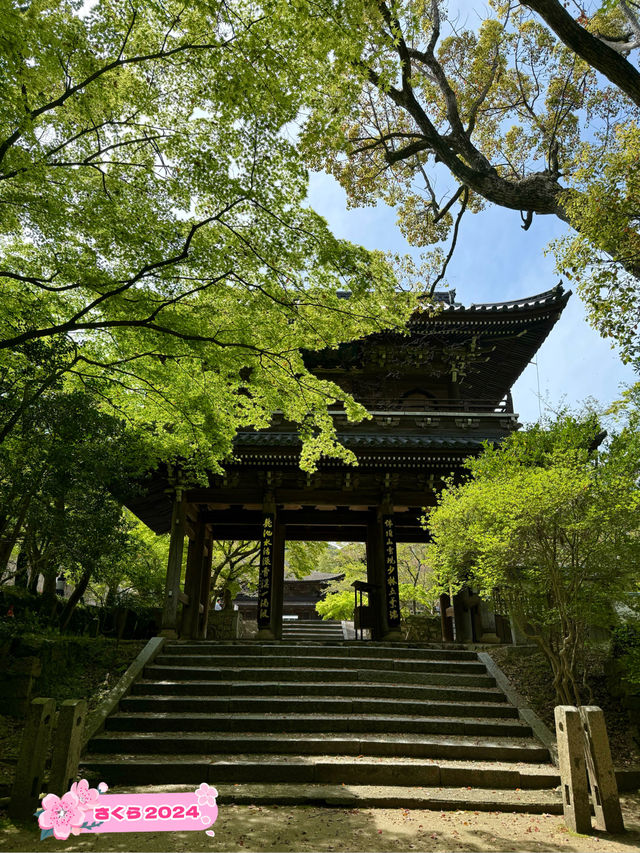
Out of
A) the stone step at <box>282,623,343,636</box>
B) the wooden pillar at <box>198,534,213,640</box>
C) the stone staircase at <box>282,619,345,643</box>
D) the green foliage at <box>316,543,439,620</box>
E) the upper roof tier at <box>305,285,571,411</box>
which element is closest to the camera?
the upper roof tier at <box>305,285,571,411</box>

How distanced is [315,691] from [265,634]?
3.44 m

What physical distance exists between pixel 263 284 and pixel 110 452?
384cm

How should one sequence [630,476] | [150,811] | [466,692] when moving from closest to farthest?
[150,811], [630,476], [466,692]

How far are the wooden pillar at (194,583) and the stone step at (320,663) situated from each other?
3791 millimetres

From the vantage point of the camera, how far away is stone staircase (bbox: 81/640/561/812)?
18.4ft

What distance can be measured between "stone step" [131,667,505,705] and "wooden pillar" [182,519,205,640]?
4.80 metres

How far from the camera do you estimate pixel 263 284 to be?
5.87 m

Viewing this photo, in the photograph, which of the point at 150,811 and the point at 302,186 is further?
the point at 302,186

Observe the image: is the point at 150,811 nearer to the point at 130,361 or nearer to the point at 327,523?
the point at 130,361

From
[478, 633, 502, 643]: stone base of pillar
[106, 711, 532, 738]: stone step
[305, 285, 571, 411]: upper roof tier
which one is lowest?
[106, 711, 532, 738]: stone step

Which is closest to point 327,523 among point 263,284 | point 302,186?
point 263,284

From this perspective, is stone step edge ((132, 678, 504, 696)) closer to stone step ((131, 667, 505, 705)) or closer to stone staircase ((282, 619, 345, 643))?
stone step ((131, 667, 505, 705))

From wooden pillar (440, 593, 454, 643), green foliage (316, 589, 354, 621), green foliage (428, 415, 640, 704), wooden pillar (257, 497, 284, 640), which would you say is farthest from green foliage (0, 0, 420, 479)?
green foliage (316, 589, 354, 621)

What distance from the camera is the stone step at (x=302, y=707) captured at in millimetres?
7246
